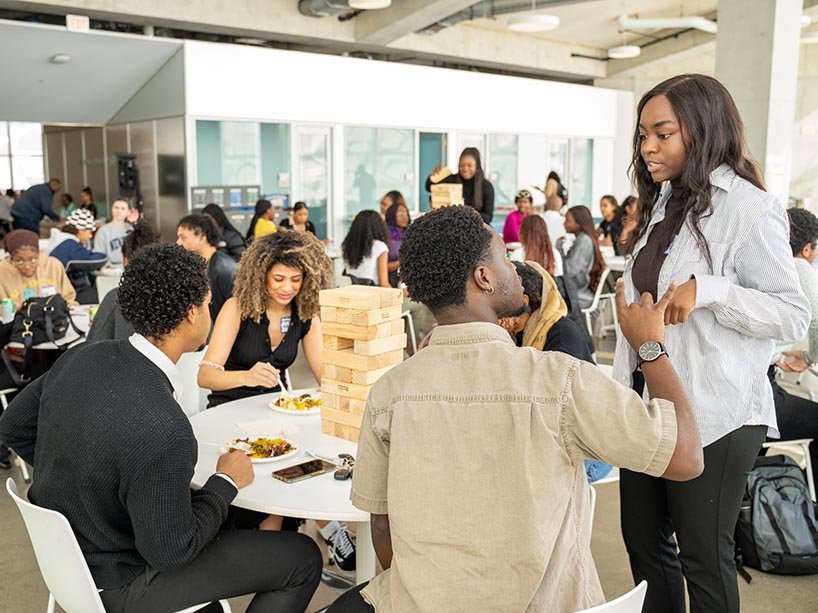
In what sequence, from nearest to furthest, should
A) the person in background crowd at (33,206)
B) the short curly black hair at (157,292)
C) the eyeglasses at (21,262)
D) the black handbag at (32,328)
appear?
the short curly black hair at (157,292)
the black handbag at (32,328)
the eyeglasses at (21,262)
the person in background crowd at (33,206)

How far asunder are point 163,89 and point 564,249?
232 inches

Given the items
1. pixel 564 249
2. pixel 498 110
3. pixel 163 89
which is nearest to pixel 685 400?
pixel 564 249

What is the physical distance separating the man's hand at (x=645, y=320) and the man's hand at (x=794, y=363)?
6.51 ft

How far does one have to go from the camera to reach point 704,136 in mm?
1854

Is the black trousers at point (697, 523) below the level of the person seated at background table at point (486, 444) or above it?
below

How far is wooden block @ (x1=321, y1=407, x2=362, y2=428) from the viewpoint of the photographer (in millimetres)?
2590

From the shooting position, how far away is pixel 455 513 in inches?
54.4

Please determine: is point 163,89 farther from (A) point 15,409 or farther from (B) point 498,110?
(A) point 15,409

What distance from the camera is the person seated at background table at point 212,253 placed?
4766 mm

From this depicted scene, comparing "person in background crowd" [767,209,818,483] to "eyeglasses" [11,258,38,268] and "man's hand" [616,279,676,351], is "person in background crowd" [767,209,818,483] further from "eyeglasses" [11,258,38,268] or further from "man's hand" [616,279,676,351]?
"eyeglasses" [11,258,38,268]

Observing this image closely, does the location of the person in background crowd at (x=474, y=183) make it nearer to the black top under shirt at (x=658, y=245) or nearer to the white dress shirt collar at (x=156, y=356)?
the black top under shirt at (x=658, y=245)

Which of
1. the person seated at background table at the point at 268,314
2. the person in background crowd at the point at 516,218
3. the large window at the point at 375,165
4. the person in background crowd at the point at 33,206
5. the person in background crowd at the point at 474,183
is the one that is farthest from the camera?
the large window at the point at 375,165

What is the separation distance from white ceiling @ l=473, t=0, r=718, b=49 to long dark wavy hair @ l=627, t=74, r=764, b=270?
11.0m

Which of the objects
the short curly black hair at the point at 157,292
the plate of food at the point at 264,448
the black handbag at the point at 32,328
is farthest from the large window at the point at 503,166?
the short curly black hair at the point at 157,292
